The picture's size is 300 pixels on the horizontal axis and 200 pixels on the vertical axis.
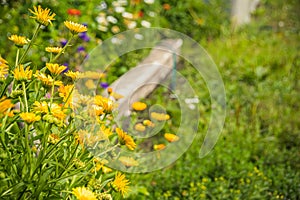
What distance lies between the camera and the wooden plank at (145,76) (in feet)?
10.8

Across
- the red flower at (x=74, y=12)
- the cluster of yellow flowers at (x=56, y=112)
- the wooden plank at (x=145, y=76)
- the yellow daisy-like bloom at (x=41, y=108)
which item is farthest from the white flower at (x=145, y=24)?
the yellow daisy-like bloom at (x=41, y=108)

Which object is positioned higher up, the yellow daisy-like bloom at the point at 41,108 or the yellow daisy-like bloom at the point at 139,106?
the yellow daisy-like bloom at the point at 139,106

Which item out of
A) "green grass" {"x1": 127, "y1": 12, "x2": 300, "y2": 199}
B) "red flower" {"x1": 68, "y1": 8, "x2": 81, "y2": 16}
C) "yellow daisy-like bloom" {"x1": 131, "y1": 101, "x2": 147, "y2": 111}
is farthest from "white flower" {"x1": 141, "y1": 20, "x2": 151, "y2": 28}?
"yellow daisy-like bloom" {"x1": 131, "y1": 101, "x2": 147, "y2": 111}

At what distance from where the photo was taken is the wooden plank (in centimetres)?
330

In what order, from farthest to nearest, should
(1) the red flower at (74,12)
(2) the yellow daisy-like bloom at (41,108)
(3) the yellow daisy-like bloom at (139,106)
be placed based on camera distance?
(1) the red flower at (74,12)
(3) the yellow daisy-like bloom at (139,106)
(2) the yellow daisy-like bloom at (41,108)

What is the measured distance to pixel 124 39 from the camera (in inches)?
173

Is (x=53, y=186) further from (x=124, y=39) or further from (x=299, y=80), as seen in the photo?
(x=299, y=80)

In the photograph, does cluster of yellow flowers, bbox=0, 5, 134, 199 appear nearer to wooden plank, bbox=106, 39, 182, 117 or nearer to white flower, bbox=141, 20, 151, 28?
wooden plank, bbox=106, 39, 182, 117

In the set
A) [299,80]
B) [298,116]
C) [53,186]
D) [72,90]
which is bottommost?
[53,186]

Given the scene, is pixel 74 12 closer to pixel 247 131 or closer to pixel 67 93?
pixel 247 131

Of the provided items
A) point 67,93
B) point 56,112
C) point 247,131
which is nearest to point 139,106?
→ point 67,93

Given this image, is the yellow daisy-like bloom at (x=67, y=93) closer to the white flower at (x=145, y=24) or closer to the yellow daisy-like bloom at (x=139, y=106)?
the yellow daisy-like bloom at (x=139, y=106)

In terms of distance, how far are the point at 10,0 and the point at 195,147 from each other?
1.72 meters

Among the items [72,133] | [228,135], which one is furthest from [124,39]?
[72,133]
